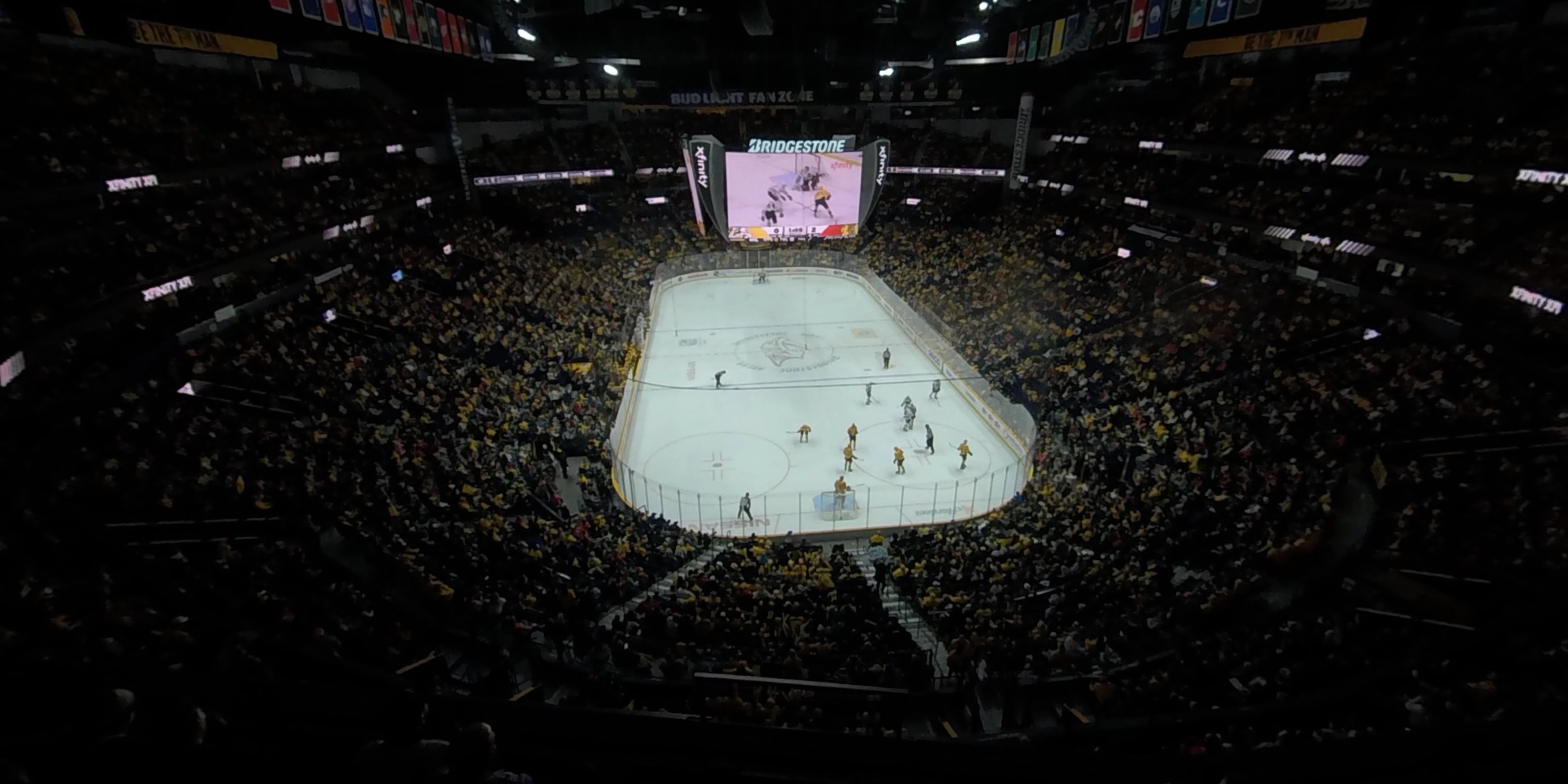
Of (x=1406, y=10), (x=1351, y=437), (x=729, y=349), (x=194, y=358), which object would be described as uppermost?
(x=1406, y=10)

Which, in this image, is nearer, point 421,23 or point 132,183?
point 132,183

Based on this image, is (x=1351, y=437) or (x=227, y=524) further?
(x=1351, y=437)

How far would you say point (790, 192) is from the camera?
27.8 meters

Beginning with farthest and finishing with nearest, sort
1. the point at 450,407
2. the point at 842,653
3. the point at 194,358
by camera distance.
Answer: the point at 450,407
the point at 194,358
the point at 842,653

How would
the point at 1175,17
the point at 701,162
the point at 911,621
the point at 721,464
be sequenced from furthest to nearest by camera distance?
the point at 1175,17, the point at 701,162, the point at 721,464, the point at 911,621

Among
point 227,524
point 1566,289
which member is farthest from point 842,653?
point 1566,289

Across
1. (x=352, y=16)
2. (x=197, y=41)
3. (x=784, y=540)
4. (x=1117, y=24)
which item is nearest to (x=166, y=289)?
(x=197, y=41)

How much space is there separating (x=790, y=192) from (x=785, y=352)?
6303 millimetres

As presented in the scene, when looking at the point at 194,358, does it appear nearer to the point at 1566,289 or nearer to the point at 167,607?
the point at 167,607

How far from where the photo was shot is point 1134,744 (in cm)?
860

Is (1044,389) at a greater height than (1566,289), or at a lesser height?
lesser

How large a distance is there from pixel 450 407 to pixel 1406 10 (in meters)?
34.5

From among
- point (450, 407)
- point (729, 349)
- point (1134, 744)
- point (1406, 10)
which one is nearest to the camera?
point (1134, 744)

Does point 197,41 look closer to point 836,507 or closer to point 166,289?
point 166,289
